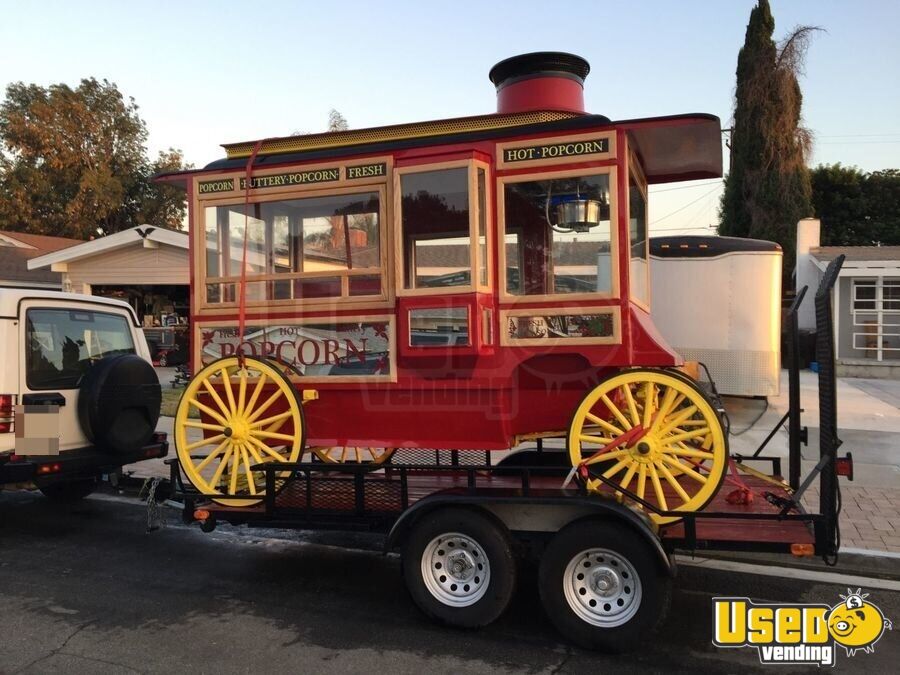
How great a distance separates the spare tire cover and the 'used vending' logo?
4.81 m

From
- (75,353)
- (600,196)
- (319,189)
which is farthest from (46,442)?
(600,196)

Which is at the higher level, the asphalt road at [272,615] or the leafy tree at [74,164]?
the leafy tree at [74,164]

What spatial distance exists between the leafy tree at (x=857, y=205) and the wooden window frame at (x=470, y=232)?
27.4 metres

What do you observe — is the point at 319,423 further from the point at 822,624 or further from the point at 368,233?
the point at 822,624

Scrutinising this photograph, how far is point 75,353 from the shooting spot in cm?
591

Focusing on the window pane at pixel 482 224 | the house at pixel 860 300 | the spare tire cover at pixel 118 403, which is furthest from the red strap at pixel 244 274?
the house at pixel 860 300

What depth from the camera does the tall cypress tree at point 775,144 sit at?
21.6 metres

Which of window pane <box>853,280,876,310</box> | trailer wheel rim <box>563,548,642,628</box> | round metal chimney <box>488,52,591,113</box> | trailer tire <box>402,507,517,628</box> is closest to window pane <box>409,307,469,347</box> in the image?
trailer tire <box>402,507,517,628</box>

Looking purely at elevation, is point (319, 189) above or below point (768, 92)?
below

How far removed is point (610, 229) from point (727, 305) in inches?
290

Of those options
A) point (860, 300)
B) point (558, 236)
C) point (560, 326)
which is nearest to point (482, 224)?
point (558, 236)

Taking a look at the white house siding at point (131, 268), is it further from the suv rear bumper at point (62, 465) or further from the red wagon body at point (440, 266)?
the red wagon body at point (440, 266)

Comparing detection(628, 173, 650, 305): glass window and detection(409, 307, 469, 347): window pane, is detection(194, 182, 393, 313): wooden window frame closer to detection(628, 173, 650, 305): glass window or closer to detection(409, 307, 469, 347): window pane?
detection(409, 307, 469, 347): window pane

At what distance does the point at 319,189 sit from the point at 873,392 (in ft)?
43.6
